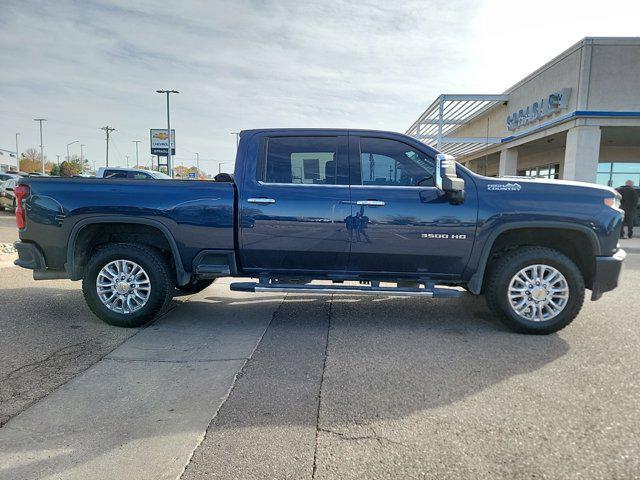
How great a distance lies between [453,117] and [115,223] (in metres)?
22.9

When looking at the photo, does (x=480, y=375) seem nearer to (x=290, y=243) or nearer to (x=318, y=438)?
(x=318, y=438)

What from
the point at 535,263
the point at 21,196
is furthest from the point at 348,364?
the point at 21,196

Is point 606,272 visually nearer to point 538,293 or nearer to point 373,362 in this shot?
point 538,293

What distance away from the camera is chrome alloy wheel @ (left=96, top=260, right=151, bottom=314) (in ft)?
14.9

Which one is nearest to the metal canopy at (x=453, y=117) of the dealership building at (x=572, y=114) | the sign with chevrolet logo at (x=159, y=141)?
the dealership building at (x=572, y=114)

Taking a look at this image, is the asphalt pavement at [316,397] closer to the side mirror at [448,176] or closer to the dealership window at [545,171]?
the side mirror at [448,176]

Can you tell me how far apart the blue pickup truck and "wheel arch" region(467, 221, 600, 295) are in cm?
1

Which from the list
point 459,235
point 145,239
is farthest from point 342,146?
point 145,239

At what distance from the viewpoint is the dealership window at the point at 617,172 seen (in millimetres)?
21578

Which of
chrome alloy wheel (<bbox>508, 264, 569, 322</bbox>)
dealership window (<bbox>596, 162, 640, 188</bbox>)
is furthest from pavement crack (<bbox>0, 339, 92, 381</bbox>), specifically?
dealership window (<bbox>596, 162, 640, 188</bbox>)

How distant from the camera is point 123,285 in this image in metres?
4.52

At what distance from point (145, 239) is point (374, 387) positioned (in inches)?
118

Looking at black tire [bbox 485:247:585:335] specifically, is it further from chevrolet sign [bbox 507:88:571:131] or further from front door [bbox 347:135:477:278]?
chevrolet sign [bbox 507:88:571:131]

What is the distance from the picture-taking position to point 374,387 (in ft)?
10.6
